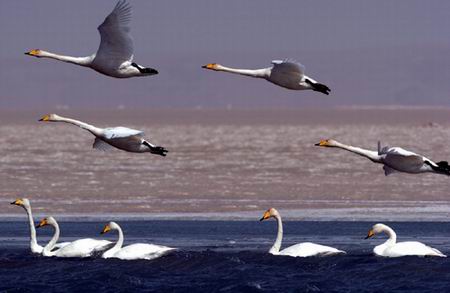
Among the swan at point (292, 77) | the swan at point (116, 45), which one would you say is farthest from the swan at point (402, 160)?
the swan at point (116, 45)

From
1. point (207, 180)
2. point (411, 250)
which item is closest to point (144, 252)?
point (411, 250)

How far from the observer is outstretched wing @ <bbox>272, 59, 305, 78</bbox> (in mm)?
14398

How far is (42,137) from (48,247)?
33230 mm

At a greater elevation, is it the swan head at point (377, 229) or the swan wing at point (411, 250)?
the swan head at point (377, 229)

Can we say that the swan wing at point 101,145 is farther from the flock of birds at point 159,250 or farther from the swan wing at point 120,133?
the flock of birds at point 159,250

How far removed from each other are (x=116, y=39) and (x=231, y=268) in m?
2.93

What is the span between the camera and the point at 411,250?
53.8 feet

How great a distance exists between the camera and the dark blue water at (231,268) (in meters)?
14.8

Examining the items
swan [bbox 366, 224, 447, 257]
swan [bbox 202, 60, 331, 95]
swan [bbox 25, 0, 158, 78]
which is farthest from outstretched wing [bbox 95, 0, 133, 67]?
swan [bbox 366, 224, 447, 257]

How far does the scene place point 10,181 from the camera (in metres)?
27.8

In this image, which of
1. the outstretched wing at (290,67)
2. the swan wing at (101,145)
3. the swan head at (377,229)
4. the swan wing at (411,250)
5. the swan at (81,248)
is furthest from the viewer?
the swan head at (377,229)

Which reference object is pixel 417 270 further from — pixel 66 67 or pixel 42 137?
pixel 66 67

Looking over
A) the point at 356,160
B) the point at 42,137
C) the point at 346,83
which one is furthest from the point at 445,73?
the point at 356,160

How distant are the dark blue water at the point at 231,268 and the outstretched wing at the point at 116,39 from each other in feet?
8.05
